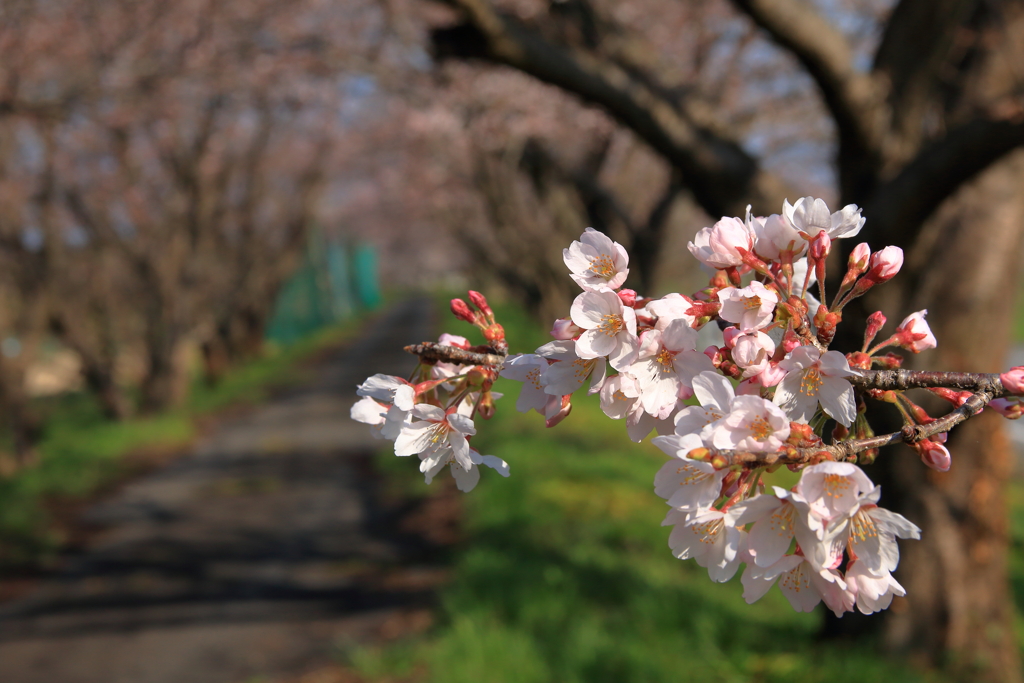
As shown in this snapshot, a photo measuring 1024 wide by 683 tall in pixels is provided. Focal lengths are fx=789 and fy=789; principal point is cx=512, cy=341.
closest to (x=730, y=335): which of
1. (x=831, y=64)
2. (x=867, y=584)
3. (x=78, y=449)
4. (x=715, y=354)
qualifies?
(x=715, y=354)

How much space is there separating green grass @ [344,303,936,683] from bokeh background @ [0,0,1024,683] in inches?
0.9

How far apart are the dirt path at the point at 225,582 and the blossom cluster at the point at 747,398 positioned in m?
3.84

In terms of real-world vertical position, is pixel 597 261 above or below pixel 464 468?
above

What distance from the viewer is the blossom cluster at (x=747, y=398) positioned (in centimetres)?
87

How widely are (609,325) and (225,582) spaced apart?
534cm

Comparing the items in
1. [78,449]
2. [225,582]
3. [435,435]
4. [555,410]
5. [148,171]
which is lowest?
[148,171]

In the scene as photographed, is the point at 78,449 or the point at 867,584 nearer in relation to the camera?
the point at 867,584

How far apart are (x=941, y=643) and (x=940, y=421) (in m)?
3.28

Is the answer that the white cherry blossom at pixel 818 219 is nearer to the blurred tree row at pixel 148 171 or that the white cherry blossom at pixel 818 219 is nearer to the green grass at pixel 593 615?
the green grass at pixel 593 615

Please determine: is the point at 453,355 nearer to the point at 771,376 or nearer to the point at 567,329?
the point at 567,329

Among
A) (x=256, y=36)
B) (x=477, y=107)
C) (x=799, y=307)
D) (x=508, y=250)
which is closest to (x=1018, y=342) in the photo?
(x=508, y=250)

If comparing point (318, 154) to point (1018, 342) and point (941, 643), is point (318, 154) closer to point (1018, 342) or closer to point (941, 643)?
point (941, 643)

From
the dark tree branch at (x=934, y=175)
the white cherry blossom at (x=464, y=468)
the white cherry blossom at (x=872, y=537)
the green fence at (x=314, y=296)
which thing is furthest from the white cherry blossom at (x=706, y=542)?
the green fence at (x=314, y=296)

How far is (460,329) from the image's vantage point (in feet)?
53.7
